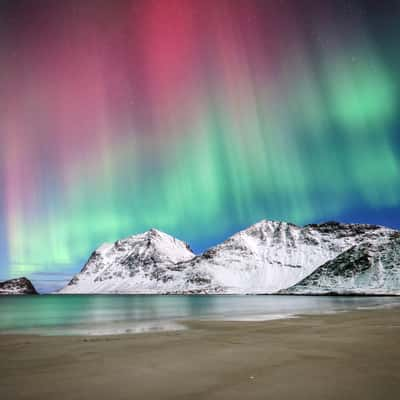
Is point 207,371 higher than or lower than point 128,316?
higher

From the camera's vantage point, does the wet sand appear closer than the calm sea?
Yes

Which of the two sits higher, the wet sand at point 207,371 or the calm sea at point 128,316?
the wet sand at point 207,371

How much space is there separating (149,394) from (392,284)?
670 feet

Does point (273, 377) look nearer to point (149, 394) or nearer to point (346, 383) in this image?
point (346, 383)

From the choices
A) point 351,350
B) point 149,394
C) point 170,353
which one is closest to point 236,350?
point 170,353

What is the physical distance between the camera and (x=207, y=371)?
12.4 metres

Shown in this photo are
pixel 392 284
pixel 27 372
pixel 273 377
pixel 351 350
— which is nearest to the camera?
pixel 273 377

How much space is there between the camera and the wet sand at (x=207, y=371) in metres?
9.64

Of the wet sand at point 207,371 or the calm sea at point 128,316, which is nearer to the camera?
the wet sand at point 207,371

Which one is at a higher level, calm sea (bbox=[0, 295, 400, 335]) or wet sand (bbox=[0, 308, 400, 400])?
wet sand (bbox=[0, 308, 400, 400])

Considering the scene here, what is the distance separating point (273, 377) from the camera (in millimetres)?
11258

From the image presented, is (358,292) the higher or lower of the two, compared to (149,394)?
lower

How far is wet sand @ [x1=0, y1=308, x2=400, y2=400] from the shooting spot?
9.64m

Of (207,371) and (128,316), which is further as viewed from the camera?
(128,316)
